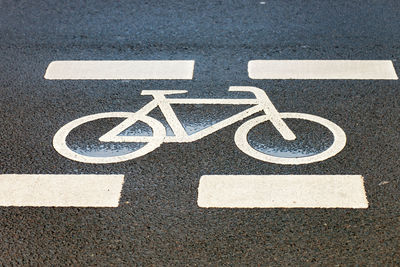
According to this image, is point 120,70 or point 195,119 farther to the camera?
point 120,70

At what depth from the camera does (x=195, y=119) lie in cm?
586

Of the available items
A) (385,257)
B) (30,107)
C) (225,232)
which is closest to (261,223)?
(225,232)

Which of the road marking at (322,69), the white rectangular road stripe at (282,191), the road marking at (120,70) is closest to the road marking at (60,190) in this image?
the white rectangular road stripe at (282,191)

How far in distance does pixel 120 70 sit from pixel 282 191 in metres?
2.73

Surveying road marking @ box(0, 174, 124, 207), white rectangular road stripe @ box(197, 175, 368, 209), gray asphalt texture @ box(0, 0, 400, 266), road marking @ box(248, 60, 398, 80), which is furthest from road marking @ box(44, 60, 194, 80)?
white rectangular road stripe @ box(197, 175, 368, 209)

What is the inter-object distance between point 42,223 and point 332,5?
202 inches

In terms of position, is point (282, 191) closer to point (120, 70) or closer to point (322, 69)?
point (322, 69)

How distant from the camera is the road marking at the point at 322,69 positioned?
259 inches

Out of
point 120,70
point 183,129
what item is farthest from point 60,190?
→ point 120,70

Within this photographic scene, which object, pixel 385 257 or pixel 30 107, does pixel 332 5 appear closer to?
pixel 30 107

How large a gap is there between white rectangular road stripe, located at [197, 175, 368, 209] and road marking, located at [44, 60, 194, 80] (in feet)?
6.49

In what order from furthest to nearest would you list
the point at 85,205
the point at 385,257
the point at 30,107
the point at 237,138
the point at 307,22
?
the point at 307,22, the point at 30,107, the point at 237,138, the point at 85,205, the point at 385,257

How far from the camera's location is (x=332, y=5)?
8.26 meters

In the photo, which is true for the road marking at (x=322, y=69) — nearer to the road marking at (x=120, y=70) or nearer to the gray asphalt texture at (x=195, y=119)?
the gray asphalt texture at (x=195, y=119)
